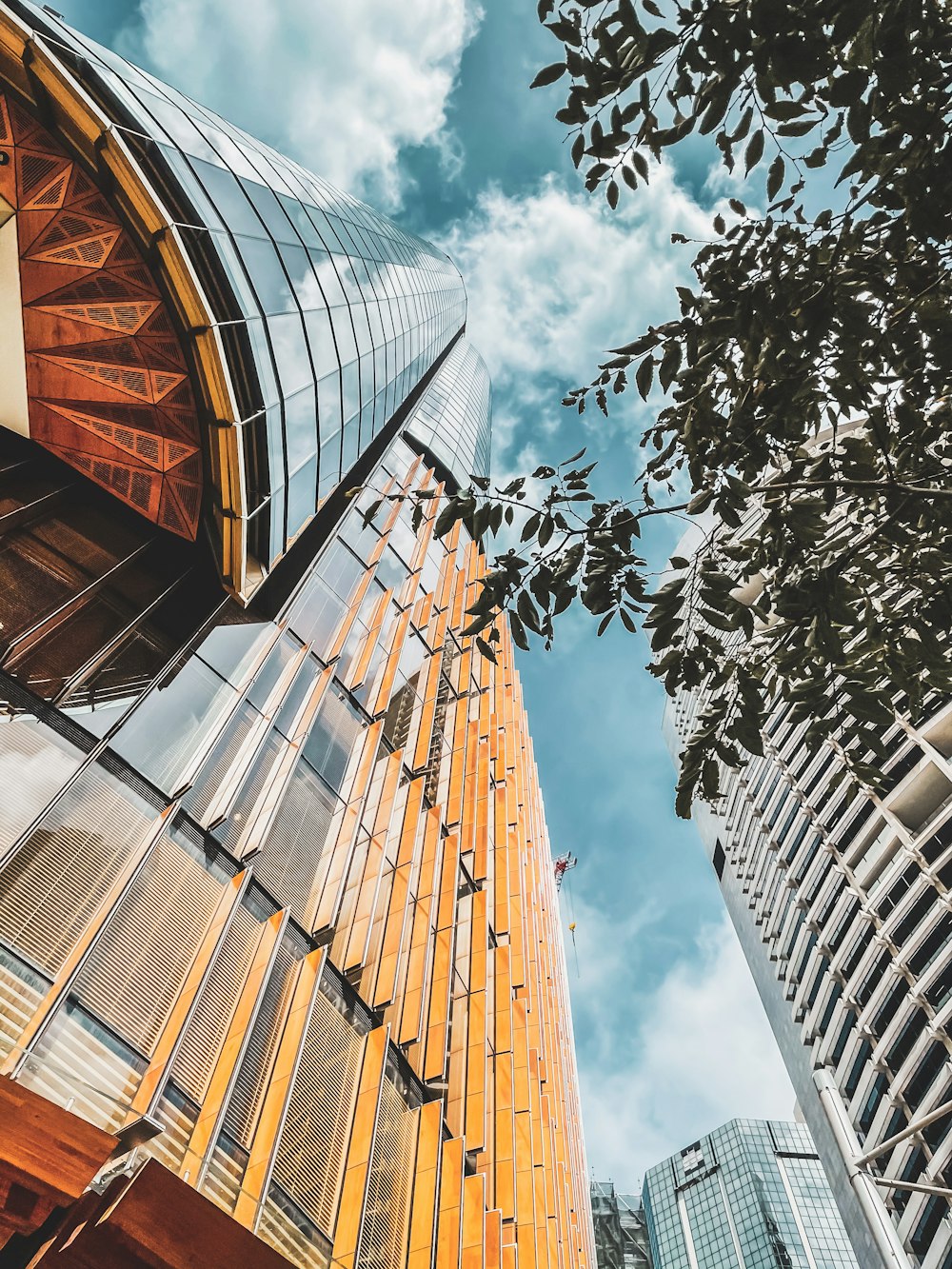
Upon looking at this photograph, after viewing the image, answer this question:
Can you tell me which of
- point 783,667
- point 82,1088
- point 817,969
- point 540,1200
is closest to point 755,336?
point 783,667

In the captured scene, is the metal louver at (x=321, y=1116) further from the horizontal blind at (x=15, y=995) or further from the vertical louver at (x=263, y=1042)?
the horizontal blind at (x=15, y=995)

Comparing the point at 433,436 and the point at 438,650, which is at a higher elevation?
the point at 433,436

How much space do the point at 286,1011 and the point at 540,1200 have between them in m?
9.99

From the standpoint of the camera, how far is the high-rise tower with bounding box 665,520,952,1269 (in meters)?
29.1

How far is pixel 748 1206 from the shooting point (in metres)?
116

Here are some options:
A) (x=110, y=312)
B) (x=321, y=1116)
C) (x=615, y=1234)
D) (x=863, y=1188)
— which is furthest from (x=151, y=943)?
(x=615, y=1234)

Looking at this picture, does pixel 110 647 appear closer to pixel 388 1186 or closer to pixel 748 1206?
pixel 388 1186

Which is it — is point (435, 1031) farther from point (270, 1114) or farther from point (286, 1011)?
point (270, 1114)

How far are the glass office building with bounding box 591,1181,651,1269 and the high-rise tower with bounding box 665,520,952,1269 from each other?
154 ft

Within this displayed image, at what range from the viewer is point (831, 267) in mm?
5293

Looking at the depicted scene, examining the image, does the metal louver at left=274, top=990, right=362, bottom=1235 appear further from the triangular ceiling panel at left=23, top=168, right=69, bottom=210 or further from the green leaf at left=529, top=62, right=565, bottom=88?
the triangular ceiling panel at left=23, top=168, right=69, bottom=210

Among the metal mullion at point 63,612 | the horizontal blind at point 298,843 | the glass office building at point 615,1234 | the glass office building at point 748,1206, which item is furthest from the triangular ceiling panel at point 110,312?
the glass office building at point 748,1206

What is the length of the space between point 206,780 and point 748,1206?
14259cm

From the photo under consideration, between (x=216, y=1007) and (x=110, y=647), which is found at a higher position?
(x=110, y=647)
